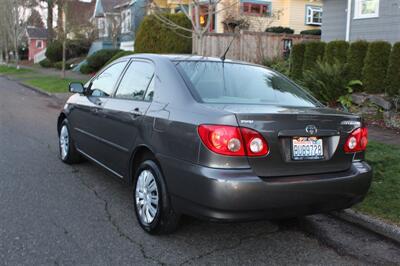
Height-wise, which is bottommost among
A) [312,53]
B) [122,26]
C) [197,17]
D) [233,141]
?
[233,141]

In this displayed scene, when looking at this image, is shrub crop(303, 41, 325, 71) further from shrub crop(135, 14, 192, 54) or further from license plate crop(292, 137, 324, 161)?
shrub crop(135, 14, 192, 54)

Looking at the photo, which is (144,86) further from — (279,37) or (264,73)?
(279,37)

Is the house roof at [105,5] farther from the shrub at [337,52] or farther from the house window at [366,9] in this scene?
the shrub at [337,52]

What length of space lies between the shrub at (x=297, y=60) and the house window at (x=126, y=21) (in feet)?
80.6

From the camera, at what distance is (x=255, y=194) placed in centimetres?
348

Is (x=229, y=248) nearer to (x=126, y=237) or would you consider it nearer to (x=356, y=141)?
(x=126, y=237)

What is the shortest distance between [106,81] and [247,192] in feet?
9.37

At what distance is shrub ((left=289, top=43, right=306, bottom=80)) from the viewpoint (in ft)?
42.6

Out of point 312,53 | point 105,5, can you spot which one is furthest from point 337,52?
point 105,5

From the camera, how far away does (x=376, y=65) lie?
35.3ft

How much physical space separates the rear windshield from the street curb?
46.0 inches

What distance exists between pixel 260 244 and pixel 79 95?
3.43 m

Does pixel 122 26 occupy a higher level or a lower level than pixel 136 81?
higher

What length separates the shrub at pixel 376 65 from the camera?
1066 cm
